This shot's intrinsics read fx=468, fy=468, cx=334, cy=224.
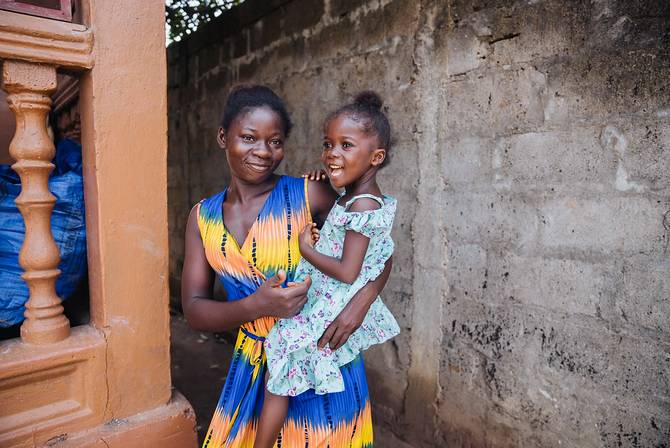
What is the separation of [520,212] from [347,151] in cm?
104

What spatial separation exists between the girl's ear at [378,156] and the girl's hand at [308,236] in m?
0.35

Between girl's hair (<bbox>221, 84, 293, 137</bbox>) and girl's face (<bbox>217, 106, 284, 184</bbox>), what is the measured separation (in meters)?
0.02

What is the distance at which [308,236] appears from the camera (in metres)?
1.58

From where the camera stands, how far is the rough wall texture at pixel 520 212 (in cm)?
185

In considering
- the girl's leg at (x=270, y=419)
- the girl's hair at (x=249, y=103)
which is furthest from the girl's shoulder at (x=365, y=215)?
the girl's leg at (x=270, y=419)

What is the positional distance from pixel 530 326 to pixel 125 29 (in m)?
2.22

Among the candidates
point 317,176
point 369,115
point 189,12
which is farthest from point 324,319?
point 189,12

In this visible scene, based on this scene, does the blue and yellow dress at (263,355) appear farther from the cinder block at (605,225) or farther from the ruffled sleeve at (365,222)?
the cinder block at (605,225)

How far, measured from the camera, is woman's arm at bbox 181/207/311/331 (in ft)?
4.89

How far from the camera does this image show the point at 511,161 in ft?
7.43

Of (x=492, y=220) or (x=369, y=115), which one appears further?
(x=492, y=220)

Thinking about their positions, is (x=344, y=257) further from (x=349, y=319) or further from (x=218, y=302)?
(x=218, y=302)

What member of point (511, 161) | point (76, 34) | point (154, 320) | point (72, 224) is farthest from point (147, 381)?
point (511, 161)

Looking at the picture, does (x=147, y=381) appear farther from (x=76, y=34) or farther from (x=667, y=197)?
(x=667, y=197)
